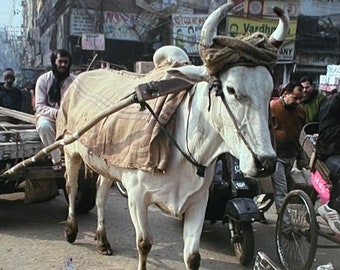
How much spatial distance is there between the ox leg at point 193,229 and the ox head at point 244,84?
0.79 m

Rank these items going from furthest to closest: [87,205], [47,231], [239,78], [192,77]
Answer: [87,205]
[47,231]
[192,77]
[239,78]

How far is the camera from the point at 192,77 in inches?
118

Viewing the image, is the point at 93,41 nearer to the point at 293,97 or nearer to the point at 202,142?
the point at 293,97

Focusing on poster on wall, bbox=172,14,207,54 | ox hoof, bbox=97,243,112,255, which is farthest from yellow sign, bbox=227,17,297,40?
ox hoof, bbox=97,243,112,255

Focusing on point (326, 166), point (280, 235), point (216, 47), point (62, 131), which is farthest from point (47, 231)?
point (216, 47)

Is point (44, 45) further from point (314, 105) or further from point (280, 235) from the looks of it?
point (280, 235)

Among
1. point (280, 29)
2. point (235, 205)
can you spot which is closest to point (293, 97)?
point (235, 205)

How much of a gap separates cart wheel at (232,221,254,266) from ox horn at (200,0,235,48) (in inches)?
85.4

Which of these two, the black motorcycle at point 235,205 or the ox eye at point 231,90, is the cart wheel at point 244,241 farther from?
the ox eye at point 231,90

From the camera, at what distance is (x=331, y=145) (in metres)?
4.27

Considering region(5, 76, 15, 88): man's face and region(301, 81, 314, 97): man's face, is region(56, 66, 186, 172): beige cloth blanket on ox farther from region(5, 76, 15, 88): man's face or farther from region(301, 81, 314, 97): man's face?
region(5, 76, 15, 88): man's face

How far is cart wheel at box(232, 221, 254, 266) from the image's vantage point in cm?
447

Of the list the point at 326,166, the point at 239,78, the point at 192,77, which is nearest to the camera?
the point at 239,78

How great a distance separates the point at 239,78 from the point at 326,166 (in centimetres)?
198
